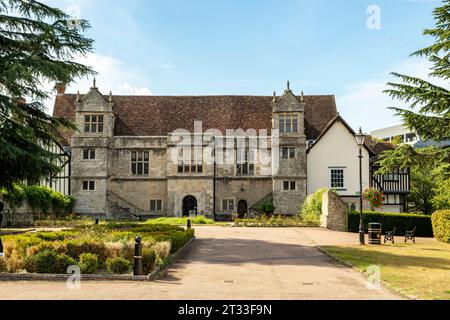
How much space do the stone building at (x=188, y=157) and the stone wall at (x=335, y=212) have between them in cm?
807

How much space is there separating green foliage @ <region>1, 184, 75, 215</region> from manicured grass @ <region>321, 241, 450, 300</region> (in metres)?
21.4

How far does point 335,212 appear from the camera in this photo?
30.1m

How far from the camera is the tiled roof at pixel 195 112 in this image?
40969mm

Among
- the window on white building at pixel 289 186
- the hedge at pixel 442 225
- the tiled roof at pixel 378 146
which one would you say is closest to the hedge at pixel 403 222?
the hedge at pixel 442 225

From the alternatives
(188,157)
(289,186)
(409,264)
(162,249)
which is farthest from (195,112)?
(409,264)

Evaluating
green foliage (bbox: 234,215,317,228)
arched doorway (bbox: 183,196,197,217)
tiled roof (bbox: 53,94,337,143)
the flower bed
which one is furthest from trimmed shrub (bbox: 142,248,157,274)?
tiled roof (bbox: 53,94,337,143)

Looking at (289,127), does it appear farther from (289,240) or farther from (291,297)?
(291,297)

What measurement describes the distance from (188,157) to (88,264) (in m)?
27.2

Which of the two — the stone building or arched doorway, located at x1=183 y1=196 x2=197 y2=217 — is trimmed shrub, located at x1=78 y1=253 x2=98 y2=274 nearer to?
the stone building

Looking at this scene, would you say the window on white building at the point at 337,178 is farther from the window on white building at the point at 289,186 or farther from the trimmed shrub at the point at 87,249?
the trimmed shrub at the point at 87,249

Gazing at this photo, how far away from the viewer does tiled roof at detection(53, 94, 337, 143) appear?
41.0 meters

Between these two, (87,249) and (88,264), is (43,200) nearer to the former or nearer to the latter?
(87,249)

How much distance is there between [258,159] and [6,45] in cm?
2516
